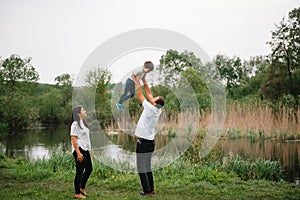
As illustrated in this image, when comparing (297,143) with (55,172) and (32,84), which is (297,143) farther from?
(32,84)

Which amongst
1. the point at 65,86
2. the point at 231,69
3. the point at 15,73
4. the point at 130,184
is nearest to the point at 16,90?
the point at 15,73

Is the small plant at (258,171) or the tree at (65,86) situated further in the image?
the tree at (65,86)

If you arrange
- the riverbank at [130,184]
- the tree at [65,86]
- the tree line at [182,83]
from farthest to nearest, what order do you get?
the tree at [65,86]
the tree line at [182,83]
the riverbank at [130,184]

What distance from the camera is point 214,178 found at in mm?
6258

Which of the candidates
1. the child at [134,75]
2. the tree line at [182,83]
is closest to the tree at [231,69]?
the tree line at [182,83]

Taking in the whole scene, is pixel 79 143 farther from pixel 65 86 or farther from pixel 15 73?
pixel 65 86

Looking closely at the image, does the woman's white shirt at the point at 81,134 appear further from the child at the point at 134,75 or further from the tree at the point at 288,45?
the tree at the point at 288,45

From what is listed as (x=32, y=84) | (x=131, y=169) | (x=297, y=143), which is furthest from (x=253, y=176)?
(x=32, y=84)

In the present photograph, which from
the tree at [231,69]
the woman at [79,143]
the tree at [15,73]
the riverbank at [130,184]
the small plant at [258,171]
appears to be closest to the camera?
the woman at [79,143]

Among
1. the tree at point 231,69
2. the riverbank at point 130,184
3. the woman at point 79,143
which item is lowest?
the riverbank at point 130,184

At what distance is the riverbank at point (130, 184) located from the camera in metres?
5.14

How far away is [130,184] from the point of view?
19.6 ft

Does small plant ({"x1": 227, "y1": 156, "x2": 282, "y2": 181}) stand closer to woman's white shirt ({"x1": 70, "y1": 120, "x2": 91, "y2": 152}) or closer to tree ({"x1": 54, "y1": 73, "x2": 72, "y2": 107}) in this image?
woman's white shirt ({"x1": 70, "y1": 120, "x2": 91, "y2": 152})

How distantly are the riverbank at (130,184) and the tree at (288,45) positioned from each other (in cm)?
1746
